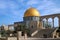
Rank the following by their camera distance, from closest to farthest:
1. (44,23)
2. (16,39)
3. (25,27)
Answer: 1. (16,39)
2. (25,27)
3. (44,23)

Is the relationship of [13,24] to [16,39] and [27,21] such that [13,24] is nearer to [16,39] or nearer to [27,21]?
[27,21]

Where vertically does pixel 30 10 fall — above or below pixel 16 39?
above

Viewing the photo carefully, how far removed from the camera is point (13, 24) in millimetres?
45688

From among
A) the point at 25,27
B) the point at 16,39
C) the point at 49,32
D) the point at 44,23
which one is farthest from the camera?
the point at 44,23

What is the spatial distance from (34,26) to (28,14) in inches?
→ 112

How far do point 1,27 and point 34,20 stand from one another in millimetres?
9257

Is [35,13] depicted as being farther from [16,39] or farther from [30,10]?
[16,39]

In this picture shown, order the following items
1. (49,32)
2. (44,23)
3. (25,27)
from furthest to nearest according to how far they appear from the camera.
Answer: (44,23), (25,27), (49,32)

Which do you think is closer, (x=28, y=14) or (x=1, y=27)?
(x=28, y=14)

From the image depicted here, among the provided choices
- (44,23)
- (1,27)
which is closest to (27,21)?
(44,23)

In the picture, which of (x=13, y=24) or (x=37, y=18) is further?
(x=13, y=24)

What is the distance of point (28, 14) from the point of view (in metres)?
41.2

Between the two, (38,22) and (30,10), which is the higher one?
(30,10)

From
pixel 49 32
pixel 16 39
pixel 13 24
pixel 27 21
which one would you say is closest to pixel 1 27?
pixel 13 24
